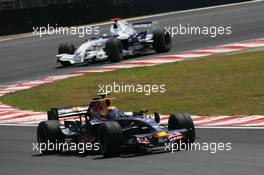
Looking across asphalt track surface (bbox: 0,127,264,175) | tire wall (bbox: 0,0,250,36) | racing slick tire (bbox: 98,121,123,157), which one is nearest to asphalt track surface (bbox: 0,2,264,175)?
asphalt track surface (bbox: 0,127,264,175)

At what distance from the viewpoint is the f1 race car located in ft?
43.8

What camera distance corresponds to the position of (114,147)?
1338cm

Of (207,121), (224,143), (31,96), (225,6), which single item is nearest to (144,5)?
(225,6)

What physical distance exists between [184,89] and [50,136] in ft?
26.6

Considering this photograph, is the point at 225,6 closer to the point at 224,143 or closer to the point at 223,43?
the point at 223,43

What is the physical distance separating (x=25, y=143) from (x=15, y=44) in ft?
72.7

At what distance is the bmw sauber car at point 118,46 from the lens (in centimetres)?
2964

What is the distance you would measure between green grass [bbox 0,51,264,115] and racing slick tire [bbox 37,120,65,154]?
15.1 ft

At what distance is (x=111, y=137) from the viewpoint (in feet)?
43.5

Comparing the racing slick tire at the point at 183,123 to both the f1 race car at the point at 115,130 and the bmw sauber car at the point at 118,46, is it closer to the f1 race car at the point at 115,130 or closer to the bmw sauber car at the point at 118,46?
the f1 race car at the point at 115,130

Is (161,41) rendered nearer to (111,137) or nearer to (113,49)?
(113,49)

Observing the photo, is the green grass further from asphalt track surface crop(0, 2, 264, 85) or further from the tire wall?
the tire wall

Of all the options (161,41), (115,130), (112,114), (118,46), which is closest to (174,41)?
(161,41)

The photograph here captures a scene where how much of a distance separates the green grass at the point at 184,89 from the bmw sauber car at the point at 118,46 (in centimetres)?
250
